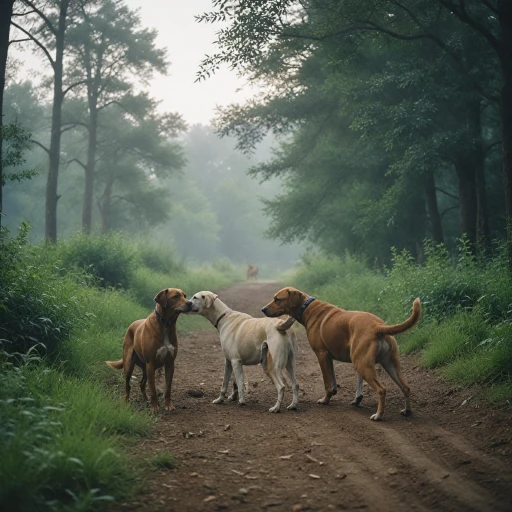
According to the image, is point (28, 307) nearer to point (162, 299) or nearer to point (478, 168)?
point (162, 299)

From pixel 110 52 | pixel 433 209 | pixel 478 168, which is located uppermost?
pixel 110 52

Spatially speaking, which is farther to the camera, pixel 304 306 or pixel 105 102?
pixel 105 102

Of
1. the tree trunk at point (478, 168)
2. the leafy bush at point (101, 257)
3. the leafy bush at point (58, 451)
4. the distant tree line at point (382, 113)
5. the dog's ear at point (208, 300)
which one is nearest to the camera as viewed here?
the leafy bush at point (58, 451)

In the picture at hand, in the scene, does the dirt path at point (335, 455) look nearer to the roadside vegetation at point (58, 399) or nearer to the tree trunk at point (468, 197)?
the roadside vegetation at point (58, 399)

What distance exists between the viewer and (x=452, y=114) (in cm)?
1455

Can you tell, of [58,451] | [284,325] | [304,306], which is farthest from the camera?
[304,306]

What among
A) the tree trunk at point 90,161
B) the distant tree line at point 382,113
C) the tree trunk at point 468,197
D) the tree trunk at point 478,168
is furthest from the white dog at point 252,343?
the tree trunk at point 90,161

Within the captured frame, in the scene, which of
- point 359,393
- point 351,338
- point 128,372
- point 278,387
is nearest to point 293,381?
point 278,387

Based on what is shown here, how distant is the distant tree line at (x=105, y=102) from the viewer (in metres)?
18.5

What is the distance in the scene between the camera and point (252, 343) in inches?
255

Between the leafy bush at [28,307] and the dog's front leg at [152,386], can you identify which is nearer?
the dog's front leg at [152,386]

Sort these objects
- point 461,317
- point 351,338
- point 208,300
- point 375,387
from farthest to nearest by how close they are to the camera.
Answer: point 461,317, point 208,300, point 351,338, point 375,387

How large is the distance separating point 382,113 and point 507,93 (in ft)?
17.4

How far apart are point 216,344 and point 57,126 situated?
1201cm
